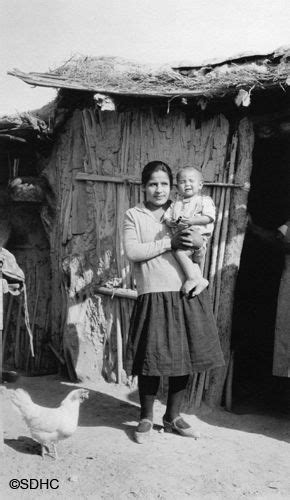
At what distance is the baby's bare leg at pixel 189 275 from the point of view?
13.8ft

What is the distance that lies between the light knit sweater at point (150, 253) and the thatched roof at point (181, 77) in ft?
4.47

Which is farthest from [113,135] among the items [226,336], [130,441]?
[130,441]

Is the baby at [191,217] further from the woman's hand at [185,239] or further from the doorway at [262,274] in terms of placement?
the doorway at [262,274]

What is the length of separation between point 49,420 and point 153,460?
773 millimetres

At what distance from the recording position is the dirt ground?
12.1ft

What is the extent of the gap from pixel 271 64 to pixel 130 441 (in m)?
3.39

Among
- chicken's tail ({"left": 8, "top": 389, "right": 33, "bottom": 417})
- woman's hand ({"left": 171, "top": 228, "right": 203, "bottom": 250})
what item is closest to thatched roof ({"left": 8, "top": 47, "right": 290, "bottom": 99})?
woman's hand ({"left": 171, "top": 228, "right": 203, "bottom": 250})

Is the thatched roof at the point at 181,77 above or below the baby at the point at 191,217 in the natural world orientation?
above

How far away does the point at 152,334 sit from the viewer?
4227 mm

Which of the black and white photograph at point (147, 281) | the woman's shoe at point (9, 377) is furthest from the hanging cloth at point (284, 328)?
the woman's shoe at point (9, 377)

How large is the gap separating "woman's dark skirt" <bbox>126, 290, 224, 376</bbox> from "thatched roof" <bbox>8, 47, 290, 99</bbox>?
1866 millimetres

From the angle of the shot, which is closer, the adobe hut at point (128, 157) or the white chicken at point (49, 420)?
the white chicken at point (49, 420)

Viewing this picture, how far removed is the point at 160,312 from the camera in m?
4.24

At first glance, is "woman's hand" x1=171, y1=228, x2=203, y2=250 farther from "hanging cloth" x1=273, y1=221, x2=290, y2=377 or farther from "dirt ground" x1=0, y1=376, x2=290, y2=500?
"dirt ground" x1=0, y1=376, x2=290, y2=500
